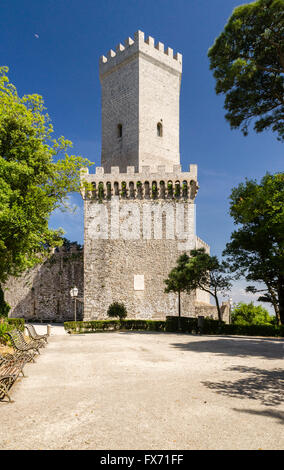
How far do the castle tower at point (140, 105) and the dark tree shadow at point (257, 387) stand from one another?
2337 centimetres

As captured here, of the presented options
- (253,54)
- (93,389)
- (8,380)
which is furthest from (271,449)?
(253,54)

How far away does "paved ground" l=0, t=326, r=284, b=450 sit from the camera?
4422 mm

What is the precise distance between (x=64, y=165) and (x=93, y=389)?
519 inches

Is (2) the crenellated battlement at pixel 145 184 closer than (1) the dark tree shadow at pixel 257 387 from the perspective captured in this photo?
No

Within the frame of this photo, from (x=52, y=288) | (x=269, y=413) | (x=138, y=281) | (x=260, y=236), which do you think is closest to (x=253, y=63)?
(x=260, y=236)

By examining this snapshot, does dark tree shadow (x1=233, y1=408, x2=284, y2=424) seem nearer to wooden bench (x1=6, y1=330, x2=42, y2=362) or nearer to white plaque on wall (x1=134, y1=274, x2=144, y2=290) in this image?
wooden bench (x1=6, y1=330, x2=42, y2=362)

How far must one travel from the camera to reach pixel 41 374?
8.57m

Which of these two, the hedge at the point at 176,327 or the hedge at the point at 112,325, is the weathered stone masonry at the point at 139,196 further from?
the hedge at the point at 176,327

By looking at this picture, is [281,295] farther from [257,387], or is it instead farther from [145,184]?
[257,387]

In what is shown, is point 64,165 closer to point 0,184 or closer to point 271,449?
point 0,184

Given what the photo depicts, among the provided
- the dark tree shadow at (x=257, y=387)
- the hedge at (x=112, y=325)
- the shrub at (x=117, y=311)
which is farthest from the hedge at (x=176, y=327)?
the dark tree shadow at (x=257, y=387)

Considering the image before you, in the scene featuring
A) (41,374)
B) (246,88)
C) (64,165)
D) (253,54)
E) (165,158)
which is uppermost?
(165,158)

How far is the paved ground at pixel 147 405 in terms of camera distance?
4.42m

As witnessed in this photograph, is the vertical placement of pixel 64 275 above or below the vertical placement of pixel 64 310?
above
